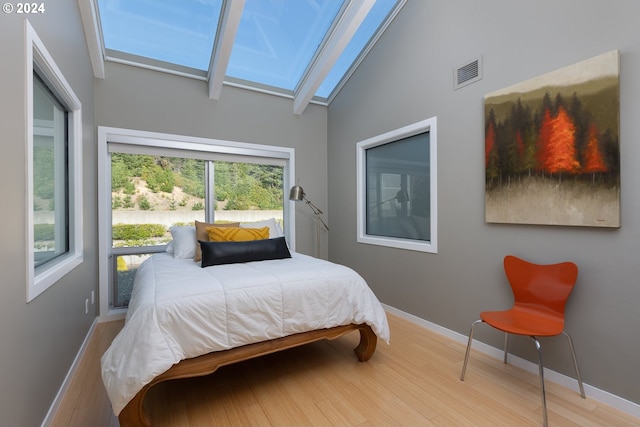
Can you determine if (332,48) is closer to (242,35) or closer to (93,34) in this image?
(242,35)

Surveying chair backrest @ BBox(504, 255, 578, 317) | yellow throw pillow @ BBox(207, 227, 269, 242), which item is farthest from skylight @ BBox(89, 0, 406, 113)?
chair backrest @ BBox(504, 255, 578, 317)

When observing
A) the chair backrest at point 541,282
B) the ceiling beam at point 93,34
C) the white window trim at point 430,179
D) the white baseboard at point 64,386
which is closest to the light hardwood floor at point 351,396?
the white baseboard at point 64,386

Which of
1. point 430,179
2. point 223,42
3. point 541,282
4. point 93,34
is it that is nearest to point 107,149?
point 93,34

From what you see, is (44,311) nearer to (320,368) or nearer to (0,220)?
(0,220)

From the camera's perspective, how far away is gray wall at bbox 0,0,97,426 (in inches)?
47.0

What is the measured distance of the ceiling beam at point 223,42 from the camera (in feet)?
8.45

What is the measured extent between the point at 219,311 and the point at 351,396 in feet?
3.18

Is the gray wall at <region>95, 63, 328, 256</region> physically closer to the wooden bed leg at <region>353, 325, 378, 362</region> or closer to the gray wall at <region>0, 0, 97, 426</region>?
the gray wall at <region>0, 0, 97, 426</region>

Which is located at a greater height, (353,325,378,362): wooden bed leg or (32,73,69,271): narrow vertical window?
(32,73,69,271): narrow vertical window

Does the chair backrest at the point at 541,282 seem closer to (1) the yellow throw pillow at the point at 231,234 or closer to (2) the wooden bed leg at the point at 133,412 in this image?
(1) the yellow throw pillow at the point at 231,234

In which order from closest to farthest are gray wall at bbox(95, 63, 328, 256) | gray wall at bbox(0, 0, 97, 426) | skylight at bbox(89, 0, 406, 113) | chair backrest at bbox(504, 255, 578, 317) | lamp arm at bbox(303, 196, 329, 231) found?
gray wall at bbox(0, 0, 97, 426)
chair backrest at bbox(504, 255, 578, 317)
skylight at bbox(89, 0, 406, 113)
gray wall at bbox(95, 63, 328, 256)
lamp arm at bbox(303, 196, 329, 231)

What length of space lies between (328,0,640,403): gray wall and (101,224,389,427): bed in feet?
3.16

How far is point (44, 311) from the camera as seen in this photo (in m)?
1.60

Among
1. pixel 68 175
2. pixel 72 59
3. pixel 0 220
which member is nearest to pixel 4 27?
pixel 0 220
